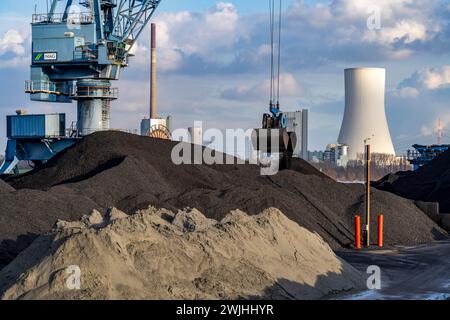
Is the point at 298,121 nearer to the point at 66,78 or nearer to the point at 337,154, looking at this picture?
the point at 66,78

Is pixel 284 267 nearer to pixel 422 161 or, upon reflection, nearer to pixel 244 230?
pixel 244 230

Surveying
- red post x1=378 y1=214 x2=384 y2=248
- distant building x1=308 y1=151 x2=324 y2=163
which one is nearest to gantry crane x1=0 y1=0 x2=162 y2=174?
red post x1=378 y1=214 x2=384 y2=248

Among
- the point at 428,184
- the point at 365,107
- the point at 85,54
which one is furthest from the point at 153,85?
the point at 428,184

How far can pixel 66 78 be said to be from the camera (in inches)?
1738

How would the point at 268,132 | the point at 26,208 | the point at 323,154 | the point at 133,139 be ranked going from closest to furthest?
the point at 26,208
the point at 268,132
the point at 133,139
the point at 323,154

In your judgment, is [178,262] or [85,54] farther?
[85,54]

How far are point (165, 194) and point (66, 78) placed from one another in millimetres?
19409

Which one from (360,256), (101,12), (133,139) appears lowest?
(360,256)

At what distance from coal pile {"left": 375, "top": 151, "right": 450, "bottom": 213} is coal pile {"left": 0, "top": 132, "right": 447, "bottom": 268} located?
27.5 ft

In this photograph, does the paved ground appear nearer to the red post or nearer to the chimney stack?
Answer: the red post

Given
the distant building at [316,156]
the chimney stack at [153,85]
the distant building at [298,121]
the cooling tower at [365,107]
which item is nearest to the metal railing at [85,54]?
the distant building at [298,121]
